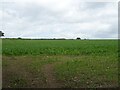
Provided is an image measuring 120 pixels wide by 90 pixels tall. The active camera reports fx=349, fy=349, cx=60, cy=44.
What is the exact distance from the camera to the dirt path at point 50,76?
1376 centimetres

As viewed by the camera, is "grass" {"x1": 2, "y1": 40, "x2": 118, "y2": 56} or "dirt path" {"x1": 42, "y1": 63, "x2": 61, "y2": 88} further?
"grass" {"x1": 2, "y1": 40, "x2": 118, "y2": 56}

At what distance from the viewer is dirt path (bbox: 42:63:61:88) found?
45.2 feet

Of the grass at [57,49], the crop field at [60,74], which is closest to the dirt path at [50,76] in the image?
the crop field at [60,74]

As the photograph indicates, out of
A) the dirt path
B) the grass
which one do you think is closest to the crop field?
the dirt path

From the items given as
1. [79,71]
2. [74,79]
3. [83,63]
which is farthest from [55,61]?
[74,79]

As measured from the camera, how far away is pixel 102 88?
13.3m

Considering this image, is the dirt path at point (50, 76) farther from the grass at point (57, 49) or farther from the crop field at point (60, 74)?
the grass at point (57, 49)

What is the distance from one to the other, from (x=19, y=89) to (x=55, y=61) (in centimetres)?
567

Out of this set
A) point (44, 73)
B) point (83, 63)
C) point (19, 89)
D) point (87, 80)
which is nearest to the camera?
point (19, 89)

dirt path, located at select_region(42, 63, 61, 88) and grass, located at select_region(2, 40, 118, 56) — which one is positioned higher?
grass, located at select_region(2, 40, 118, 56)

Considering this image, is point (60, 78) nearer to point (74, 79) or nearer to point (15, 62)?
point (74, 79)

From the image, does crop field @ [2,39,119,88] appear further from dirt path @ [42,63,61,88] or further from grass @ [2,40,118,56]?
grass @ [2,40,118,56]

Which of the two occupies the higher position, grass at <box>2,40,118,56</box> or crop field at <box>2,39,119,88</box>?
grass at <box>2,40,118,56</box>

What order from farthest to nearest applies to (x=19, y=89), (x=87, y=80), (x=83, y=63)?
(x=83, y=63)
(x=87, y=80)
(x=19, y=89)
